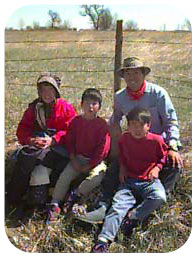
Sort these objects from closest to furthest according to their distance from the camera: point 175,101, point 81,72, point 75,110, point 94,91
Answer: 1. point 94,91
2. point 75,110
3. point 175,101
4. point 81,72

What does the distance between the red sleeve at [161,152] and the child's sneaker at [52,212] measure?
639 mm

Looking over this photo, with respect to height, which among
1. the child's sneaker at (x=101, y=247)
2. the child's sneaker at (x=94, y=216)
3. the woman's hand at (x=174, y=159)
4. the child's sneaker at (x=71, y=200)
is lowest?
the child's sneaker at (x=101, y=247)

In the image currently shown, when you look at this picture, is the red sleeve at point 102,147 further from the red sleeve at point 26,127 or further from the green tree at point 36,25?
the green tree at point 36,25

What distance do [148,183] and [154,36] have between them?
3.14ft

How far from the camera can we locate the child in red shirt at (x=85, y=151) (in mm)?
3008

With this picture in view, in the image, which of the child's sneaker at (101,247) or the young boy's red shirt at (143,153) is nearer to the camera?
the child's sneaker at (101,247)

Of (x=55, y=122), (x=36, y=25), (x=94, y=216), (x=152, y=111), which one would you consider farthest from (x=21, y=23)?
(x=94, y=216)

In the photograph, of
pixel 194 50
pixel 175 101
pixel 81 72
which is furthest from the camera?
pixel 81 72

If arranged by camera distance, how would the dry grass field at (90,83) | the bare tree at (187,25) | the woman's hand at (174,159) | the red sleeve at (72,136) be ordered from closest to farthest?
the bare tree at (187,25)
the dry grass field at (90,83)
the woman's hand at (174,159)
the red sleeve at (72,136)

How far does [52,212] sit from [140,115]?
75 cm

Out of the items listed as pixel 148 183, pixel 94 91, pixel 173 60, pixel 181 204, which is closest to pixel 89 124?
pixel 94 91

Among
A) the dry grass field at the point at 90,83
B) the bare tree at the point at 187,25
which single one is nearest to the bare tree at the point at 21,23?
the dry grass field at the point at 90,83

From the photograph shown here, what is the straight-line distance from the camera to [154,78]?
3.46m

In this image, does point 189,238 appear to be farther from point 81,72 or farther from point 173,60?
point 81,72
